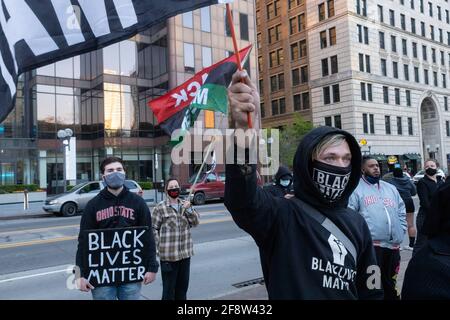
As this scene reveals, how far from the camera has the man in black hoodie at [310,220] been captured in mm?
1835

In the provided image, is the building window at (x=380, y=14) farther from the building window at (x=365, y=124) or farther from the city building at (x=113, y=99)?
the city building at (x=113, y=99)

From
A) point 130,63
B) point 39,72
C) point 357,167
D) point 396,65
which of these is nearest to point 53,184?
point 39,72

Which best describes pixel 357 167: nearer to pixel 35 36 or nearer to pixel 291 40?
pixel 35 36

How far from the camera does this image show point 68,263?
858 cm

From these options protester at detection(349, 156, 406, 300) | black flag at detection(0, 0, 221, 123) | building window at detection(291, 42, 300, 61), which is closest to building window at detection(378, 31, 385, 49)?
building window at detection(291, 42, 300, 61)

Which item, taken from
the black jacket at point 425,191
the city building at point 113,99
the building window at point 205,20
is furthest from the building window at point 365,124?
the black jacket at point 425,191

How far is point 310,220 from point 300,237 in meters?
0.11

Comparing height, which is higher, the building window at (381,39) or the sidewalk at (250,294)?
the building window at (381,39)

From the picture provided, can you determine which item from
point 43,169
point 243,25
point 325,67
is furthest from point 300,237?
point 325,67

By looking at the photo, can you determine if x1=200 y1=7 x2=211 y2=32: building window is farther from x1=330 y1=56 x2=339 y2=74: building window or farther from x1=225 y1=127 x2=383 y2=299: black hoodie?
x1=225 y1=127 x2=383 y2=299: black hoodie

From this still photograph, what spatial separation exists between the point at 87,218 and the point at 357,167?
109 inches

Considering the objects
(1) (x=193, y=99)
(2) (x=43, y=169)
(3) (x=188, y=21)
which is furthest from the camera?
(3) (x=188, y=21)

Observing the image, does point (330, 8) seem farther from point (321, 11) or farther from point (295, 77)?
point (295, 77)

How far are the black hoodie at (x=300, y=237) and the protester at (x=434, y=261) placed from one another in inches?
12.8
